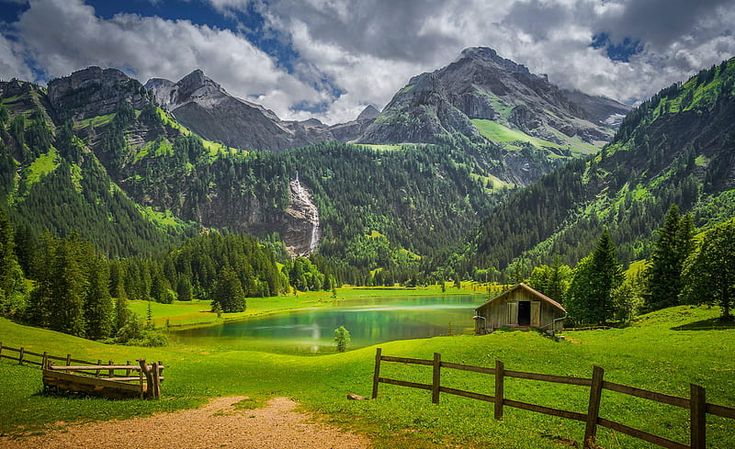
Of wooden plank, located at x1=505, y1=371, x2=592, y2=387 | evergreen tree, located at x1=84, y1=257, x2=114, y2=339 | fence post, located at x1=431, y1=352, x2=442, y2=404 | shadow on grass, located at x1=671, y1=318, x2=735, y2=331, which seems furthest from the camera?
evergreen tree, located at x1=84, y1=257, x2=114, y2=339

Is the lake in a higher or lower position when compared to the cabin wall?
lower

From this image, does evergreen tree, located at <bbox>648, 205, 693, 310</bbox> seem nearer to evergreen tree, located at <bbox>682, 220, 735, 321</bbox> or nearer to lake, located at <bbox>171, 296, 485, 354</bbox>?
evergreen tree, located at <bbox>682, 220, 735, 321</bbox>

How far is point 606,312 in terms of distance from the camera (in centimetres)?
7419

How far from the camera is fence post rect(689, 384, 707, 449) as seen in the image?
11.0 metres

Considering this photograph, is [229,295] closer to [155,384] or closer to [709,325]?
[155,384]

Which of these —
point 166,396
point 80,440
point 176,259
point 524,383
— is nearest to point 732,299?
point 524,383

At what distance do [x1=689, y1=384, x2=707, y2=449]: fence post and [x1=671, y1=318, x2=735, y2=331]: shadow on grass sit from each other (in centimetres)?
4203

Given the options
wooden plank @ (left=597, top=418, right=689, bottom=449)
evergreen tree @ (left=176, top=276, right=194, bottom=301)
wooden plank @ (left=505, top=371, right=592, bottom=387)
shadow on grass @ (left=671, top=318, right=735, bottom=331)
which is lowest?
evergreen tree @ (left=176, top=276, right=194, bottom=301)

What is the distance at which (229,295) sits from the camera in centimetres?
15988

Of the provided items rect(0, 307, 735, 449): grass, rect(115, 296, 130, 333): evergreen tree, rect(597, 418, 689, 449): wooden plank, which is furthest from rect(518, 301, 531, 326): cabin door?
rect(115, 296, 130, 333): evergreen tree

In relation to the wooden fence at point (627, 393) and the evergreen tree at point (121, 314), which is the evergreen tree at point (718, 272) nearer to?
the wooden fence at point (627, 393)

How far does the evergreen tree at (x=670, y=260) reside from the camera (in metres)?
67.9

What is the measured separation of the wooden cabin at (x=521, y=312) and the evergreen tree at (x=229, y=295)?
10963cm

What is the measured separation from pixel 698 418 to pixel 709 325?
45217 millimetres
